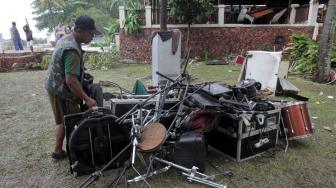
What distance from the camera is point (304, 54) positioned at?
30.6 ft

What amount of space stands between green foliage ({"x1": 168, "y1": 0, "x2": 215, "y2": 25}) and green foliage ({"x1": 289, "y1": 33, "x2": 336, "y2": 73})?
365cm

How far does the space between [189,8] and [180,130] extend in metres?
8.81

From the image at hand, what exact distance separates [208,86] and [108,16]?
3647 centimetres

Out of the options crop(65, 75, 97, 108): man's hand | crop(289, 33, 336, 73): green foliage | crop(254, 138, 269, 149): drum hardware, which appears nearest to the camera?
crop(65, 75, 97, 108): man's hand

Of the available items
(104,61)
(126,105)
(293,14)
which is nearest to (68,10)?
(104,61)

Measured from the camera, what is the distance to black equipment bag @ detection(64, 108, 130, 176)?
2.73 metres

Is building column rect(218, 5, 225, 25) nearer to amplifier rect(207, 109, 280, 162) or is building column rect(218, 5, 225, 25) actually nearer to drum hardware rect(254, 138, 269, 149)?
amplifier rect(207, 109, 280, 162)

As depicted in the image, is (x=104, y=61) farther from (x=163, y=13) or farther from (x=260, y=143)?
(x=260, y=143)

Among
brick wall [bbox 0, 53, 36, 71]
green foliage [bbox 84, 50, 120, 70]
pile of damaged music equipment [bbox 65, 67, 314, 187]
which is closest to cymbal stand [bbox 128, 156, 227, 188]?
pile of damaged music equipment [bbox 65, 67, 314, 187]

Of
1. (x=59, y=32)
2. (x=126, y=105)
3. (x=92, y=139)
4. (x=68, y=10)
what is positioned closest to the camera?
(x=92, y=139)

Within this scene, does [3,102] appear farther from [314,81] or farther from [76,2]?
[76,2]

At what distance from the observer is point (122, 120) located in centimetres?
289

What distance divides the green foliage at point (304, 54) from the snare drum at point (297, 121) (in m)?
5.41

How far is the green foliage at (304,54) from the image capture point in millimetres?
8594
